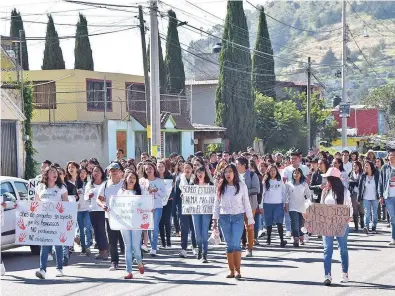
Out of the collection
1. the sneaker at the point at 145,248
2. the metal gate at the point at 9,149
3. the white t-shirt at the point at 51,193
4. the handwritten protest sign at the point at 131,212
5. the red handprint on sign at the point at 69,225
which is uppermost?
the metal gate at the point at 9,149

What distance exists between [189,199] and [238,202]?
8.47 feet

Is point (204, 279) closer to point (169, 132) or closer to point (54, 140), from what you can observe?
point (54, 140)

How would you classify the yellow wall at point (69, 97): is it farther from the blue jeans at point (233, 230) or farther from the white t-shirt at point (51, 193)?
the blue jeans at point (233, 230)

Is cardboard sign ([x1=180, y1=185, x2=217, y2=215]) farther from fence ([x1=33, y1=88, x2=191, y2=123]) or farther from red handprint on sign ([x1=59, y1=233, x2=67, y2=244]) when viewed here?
fence ([x1=33, y1=88, x2=191, y2=123])

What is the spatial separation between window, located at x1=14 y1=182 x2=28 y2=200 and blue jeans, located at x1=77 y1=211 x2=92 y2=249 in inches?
43.6

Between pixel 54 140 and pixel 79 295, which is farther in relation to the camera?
pixel 54 140

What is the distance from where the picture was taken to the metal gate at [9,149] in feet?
94.6

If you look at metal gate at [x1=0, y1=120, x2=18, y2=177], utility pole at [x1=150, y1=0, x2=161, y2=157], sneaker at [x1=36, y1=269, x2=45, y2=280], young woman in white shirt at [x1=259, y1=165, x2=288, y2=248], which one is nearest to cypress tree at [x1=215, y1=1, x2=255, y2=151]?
metal gate at [x1=0, y1=120, x2=18, y2=177]

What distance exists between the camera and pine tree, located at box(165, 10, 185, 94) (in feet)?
178

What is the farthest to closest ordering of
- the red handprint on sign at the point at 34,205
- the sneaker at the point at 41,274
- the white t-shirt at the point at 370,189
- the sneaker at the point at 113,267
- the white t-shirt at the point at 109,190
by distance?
1. the white t-shirt at the point at 370,189
2. the sneaker at the point at 113,267
3. the white t-shirt at the point at 109,190
4. the red handprint on sign at the point at 34,205
5. the sneaker at the point at 41,274

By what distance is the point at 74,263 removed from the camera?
53.9 ft

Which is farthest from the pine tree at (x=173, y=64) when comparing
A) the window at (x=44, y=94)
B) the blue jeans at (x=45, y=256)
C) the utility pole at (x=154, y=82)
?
the blue jeans at (x=45, y=256)

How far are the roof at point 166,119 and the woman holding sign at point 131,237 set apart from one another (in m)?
25.9

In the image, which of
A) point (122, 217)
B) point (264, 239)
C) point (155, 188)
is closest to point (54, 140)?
point (264, 239)
